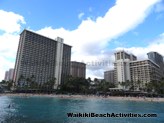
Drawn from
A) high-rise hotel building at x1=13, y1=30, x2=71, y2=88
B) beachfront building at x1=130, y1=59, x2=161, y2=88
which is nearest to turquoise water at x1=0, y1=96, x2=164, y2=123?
high-rise hotel building at x1=13, y1=30, x2=71, y2=88

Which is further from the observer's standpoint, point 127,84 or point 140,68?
point 140,68

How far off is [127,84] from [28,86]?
89.9 meters

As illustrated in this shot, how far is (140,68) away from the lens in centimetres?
19325

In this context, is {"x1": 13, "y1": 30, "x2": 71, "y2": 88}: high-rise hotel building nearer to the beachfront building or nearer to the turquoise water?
the beachfront building

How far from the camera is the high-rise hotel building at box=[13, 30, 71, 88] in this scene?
563 ft

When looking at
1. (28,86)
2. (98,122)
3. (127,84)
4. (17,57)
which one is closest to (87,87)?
(127,84)

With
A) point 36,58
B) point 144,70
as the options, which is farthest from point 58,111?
point 144,70

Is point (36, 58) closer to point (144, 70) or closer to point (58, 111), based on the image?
point (144, 70)

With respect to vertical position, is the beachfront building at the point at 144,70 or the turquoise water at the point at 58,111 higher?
the beachfront building at the point at 144,70

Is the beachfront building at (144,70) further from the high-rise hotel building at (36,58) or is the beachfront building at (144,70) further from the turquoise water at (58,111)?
the turquoise water at (58,111)

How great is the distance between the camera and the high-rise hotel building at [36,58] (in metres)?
172

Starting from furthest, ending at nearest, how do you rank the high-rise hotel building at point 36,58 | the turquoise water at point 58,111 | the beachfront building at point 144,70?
the beachfront building at point 144,70 → the high-rise hotel building at point 36,58 → the turquoise water at point 58,111

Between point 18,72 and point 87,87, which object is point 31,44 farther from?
point 87,87

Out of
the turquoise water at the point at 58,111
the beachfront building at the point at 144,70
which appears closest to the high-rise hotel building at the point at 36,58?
the beachfront building at the point at 144,70
